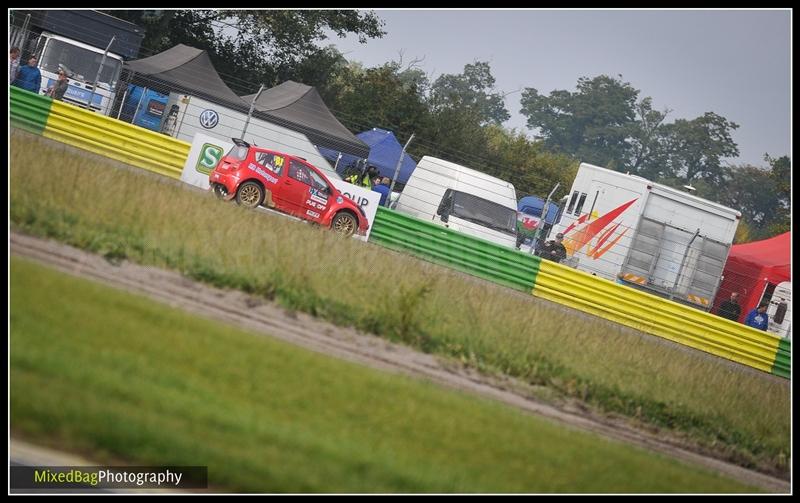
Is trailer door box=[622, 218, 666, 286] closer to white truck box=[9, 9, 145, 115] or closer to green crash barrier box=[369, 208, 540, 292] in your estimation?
green crash barrier box=[369, 208, 540, 292]

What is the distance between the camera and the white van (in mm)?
22250

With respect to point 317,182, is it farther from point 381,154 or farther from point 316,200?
point 381,154

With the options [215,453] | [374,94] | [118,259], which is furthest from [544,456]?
[374,94]

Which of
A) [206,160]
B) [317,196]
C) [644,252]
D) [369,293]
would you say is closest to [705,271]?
[644,252]

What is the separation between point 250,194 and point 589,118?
382ft

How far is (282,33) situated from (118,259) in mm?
36570

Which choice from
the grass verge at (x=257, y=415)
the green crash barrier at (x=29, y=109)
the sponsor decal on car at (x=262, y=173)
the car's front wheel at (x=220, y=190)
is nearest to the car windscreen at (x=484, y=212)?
the sponsor decal on car at (x=262, y=173)

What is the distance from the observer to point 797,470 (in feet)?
37.5

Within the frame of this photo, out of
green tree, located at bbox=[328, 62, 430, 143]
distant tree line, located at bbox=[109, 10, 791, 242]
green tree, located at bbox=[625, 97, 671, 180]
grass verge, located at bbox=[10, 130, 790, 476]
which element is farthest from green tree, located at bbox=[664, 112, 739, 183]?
grass verge, located at bbox=[10, 130, 790, 476]

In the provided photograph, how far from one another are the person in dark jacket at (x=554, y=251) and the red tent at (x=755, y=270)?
22.8 ft

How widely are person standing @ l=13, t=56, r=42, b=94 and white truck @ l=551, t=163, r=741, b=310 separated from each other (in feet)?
44.7

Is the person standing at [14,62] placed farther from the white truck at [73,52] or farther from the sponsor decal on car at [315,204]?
the sponsor decal on car at [315,204]

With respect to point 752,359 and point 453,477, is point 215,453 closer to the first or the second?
point 453,477

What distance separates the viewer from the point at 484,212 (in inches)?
888
